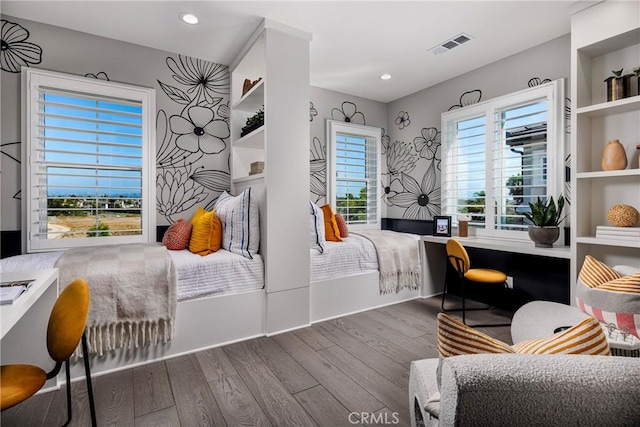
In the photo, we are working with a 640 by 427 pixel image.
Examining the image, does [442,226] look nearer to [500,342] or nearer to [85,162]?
[500,342]

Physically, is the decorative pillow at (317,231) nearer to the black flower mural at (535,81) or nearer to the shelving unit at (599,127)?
the shelving unit at (599,127)

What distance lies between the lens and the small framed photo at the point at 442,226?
3489mm

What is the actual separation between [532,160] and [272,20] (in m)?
2.67

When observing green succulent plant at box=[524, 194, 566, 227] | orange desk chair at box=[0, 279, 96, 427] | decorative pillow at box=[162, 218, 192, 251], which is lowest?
orange desk chair at box=[0, 279, 96, 427]

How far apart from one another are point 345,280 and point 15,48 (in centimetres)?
343

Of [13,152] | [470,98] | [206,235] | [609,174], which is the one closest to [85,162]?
[13,152]

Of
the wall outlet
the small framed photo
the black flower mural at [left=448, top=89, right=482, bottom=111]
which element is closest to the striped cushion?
the wall outlet

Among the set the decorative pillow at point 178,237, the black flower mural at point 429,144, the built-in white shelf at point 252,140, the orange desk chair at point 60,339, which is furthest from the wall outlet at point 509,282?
the orange desk chair at point 60,339

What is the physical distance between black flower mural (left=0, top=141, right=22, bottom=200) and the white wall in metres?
3.97

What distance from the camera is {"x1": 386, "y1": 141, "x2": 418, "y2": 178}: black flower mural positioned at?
13.9ft

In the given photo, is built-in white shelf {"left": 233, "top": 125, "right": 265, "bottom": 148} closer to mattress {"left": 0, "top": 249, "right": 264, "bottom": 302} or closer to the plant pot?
mattress {"left": 0, "top": 249, "right": 264, "bottom": 302}

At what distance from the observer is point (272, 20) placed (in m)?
2.54

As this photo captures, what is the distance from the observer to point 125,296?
2014 millimetres

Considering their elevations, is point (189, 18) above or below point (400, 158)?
above
